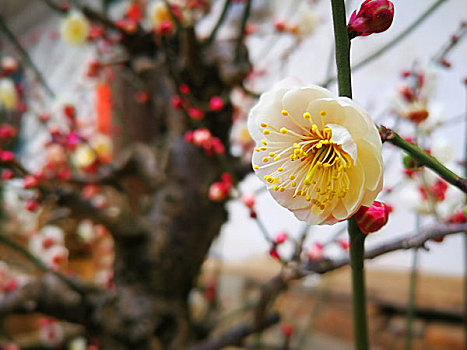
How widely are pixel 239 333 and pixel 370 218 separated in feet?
1.26

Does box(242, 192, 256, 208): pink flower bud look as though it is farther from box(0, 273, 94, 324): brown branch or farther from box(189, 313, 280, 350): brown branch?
box(0, 273, 94, 324): brown branch

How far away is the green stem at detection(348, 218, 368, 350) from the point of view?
20cm

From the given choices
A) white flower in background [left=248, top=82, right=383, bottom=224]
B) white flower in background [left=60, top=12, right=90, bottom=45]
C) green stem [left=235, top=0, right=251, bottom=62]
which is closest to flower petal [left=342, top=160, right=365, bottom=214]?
white flower in background [left=248, top=82, right=383, bottom=224]

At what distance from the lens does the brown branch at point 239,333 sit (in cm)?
50

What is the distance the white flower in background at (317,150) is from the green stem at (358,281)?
→ 1cm

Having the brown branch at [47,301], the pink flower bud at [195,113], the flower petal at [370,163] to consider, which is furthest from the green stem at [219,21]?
the brown branch at [47,301]

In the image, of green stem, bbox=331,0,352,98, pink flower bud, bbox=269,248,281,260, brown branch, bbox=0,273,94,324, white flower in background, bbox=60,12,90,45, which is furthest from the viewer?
white flower in background, bbox=60,12,90,45

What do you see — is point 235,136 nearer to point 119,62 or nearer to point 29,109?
point 119,62

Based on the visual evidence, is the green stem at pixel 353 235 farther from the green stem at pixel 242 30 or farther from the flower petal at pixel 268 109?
the green stem at pixel 242 30

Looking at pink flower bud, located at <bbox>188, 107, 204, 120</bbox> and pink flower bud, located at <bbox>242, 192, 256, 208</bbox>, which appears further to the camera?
pink flower bud, located at <bbox>188, 107, 204, 120</bbox>

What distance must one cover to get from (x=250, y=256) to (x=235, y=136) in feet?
2.16

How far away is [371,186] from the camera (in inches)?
7.3

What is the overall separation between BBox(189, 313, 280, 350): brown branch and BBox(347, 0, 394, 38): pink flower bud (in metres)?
0.40

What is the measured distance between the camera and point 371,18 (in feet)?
0.62
